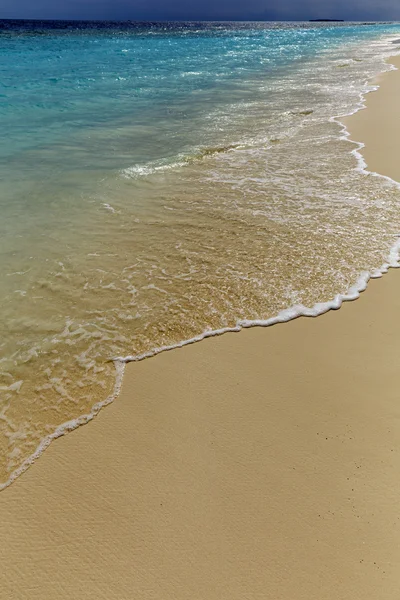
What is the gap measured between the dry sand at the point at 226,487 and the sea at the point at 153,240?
1.24 feet

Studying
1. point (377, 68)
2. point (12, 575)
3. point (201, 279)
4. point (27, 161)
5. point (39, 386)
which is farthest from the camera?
point (377, 68)

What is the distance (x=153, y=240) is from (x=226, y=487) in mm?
3844

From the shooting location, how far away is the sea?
3891 mm

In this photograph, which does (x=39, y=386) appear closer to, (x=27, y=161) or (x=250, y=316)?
(x=250, y=316)

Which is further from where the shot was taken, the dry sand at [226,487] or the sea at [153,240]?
the sea at [153,240]

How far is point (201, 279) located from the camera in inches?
198

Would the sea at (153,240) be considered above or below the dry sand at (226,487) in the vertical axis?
above

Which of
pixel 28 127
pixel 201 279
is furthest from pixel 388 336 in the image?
pixel 28 127

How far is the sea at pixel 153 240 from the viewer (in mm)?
3891

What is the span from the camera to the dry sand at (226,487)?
243 centimetres

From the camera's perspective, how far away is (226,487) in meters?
2.86

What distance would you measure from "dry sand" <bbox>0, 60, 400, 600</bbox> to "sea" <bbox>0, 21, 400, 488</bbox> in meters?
0.38

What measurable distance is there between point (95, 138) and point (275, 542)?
1072 centimetres

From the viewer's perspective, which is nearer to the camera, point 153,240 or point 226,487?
point 226,487
